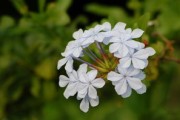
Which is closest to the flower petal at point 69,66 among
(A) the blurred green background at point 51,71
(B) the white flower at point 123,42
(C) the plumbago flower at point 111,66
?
(C) the plumbago flower at point 111,66

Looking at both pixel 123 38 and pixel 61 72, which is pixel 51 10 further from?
pixel 123 38

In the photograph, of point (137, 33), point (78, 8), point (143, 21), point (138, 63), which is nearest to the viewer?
point (138, 63)

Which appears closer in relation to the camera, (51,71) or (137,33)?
(137,33)

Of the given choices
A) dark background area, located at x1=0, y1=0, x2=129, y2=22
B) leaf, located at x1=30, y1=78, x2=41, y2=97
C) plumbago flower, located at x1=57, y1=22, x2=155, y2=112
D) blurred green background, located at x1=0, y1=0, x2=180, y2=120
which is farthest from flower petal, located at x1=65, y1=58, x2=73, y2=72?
dark background area, located at x1=0, y1=0, x2=129, y2=22

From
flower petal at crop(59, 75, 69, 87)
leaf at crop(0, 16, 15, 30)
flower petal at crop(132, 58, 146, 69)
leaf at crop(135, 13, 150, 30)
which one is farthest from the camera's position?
leaf at crop(0, 16, 15, 30)

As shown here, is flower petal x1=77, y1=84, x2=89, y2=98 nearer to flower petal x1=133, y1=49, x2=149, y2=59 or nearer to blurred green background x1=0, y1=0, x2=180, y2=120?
flower petal x1=133, y1=49, x2=149, y2=59

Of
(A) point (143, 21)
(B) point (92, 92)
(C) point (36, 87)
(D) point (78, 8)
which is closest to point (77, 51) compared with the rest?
(B) point (92, 92)

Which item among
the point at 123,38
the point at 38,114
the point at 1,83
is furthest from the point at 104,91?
the point at 123,38

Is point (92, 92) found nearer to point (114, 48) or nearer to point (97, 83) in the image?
point (97, 83)
